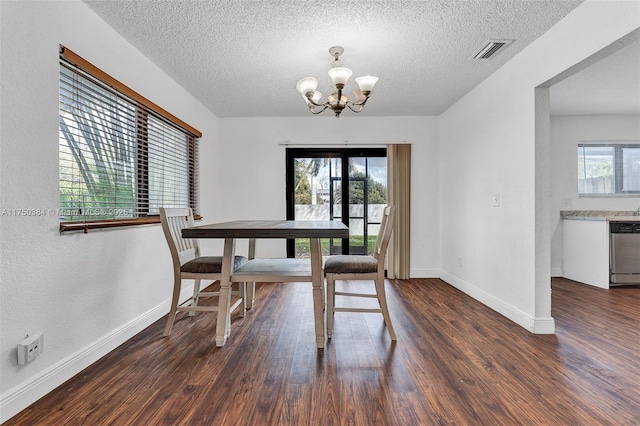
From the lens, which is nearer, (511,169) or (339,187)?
(511,169)

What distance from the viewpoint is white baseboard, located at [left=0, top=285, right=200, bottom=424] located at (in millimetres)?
1459

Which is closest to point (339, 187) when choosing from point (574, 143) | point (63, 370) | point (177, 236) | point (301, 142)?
point (301, 142)

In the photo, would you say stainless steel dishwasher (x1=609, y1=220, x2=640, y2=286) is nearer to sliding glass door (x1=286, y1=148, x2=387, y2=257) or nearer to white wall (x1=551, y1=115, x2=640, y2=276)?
white wall (x1=551, y1=115, x2=640, y2=276)

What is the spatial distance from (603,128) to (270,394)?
18.5 feet

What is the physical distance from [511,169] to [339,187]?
232cm

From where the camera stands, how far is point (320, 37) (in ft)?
7.77

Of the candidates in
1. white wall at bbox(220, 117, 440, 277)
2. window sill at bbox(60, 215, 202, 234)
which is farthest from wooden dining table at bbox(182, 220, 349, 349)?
white wall at bbox(220, 117, 440, 277)

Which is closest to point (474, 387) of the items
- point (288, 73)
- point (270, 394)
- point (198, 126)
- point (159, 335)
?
point (270, 394)

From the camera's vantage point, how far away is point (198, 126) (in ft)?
12.5

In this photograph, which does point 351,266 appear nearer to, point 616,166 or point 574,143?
point 574,143

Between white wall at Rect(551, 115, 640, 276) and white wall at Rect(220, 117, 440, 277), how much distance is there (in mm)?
1724

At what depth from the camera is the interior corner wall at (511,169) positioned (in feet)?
6.75

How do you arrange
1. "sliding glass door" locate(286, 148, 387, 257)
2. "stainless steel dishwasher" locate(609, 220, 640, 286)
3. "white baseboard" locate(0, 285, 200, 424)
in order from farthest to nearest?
"sliding glass door" locate(286, 148, 387, 257)
"stainless steel dishwasher" locate(609, 220, 640, 286)
"white baseboard" locate(0, 285, 200, 424)

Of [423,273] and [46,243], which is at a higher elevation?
[46,243]
